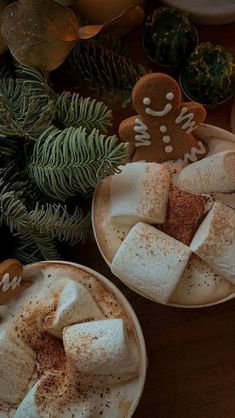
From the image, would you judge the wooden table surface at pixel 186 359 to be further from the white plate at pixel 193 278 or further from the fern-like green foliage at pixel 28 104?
the fern-like green foliage at pixel 28 104

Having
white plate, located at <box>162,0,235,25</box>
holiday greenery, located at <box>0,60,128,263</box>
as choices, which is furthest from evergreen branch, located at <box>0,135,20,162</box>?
white plate, located at <box>162,0,235,25</box>

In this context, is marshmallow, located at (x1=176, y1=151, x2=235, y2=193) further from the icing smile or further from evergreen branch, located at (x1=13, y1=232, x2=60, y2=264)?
evergreen branch, located at (x1=13, y1=232, x2=60, y2=264)

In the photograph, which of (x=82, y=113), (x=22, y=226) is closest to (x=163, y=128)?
(x=82, y=113)

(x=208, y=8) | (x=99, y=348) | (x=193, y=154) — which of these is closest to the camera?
(x=99, y=348)

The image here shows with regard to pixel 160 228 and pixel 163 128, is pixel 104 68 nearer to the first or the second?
pixel 163 128

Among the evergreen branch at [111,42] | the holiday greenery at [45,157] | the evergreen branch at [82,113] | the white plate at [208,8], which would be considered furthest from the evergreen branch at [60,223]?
the white plate at [208,8]
